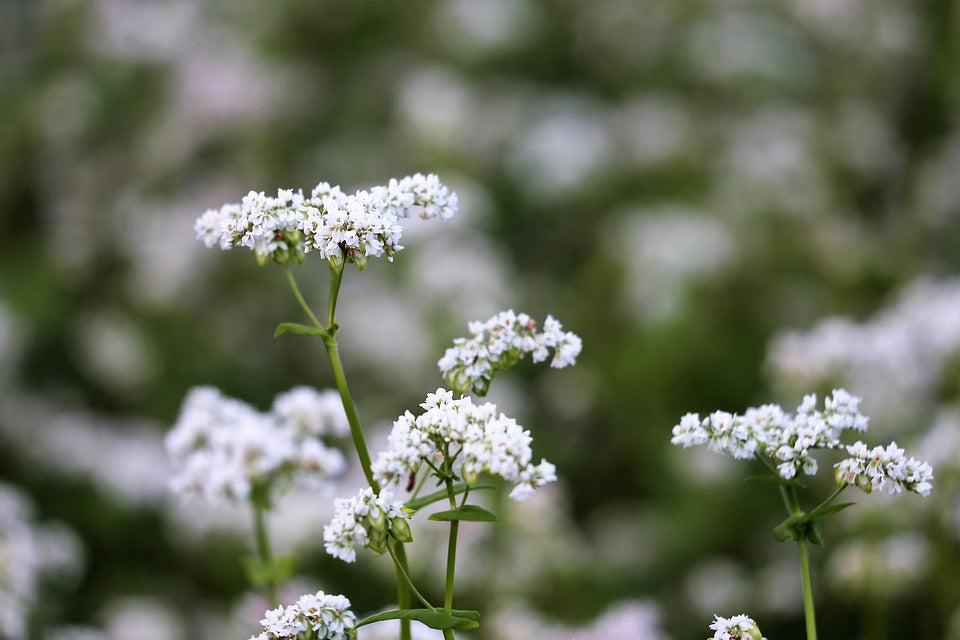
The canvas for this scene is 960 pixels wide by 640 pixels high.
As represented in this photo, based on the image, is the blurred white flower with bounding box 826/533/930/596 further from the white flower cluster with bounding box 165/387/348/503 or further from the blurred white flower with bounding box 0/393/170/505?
the blurred white flower with bounding box 0/393/170/505

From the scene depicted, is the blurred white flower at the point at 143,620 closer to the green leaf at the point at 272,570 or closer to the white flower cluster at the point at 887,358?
the green leaf at the point at 272,570

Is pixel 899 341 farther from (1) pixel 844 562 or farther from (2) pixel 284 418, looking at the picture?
(2) pixel 284 418

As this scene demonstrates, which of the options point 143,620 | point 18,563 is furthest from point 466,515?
point 143,620

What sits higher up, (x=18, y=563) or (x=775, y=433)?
(x=18, y=563)

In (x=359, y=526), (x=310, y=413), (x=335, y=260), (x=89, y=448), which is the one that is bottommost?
(x=359, y=526)

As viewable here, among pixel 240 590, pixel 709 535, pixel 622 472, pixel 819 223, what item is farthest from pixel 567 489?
pixel 819 223

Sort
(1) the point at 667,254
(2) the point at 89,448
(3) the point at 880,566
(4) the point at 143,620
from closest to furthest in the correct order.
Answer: (3) the point at 880,566 → (4) the point at 143,620 → (2) the point at 89,448 → (1) the point at 667,254

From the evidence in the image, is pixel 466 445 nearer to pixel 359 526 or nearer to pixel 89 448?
pixel 359 526
